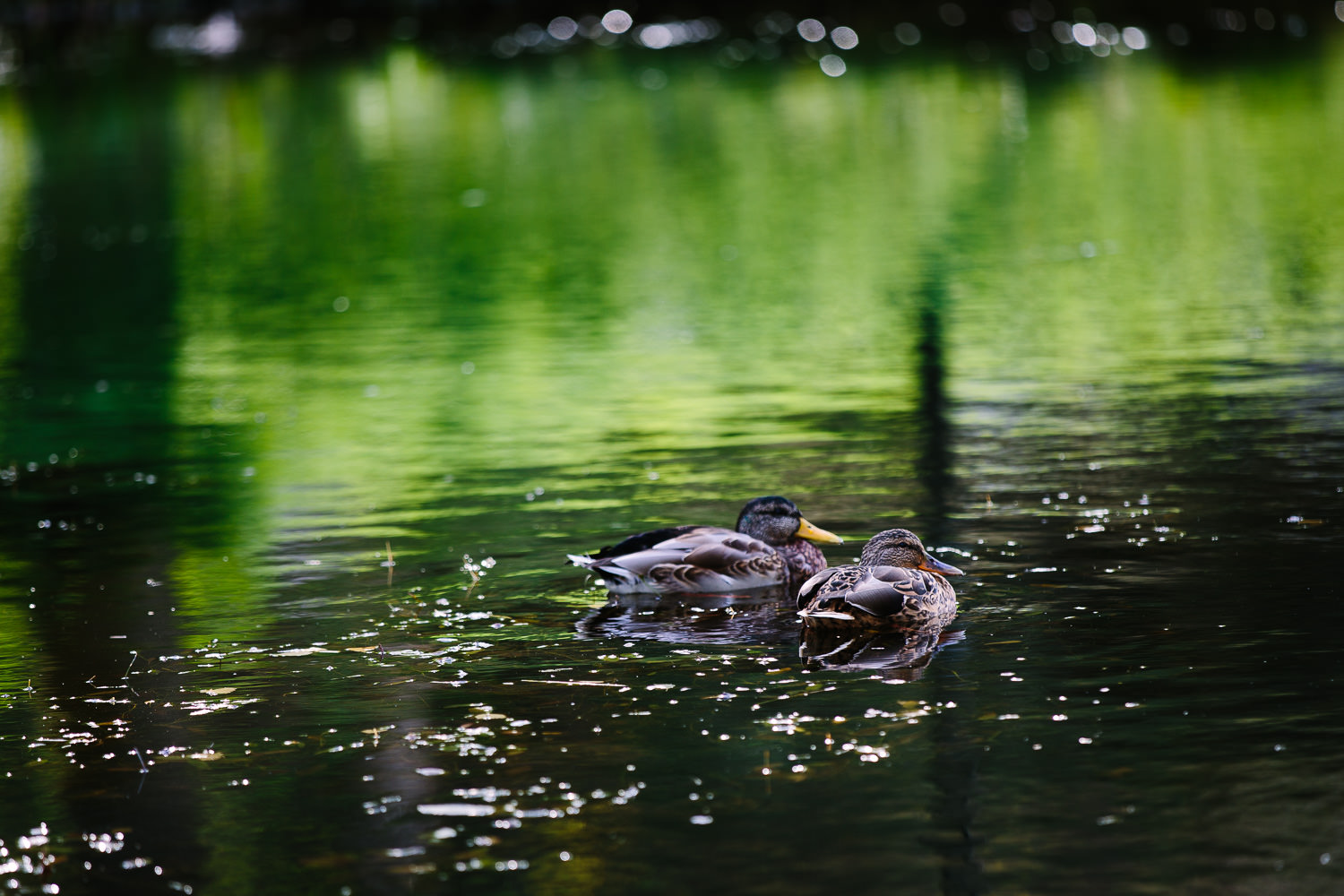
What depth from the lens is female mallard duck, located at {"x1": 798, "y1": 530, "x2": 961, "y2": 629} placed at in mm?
11305

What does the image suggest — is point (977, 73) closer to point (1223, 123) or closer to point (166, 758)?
point (1223, 123)

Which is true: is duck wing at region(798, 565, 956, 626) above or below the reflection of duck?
above

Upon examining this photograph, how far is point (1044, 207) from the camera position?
1467 inches

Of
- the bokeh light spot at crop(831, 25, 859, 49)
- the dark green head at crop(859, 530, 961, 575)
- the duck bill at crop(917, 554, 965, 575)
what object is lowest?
the duck bill at crop(917, 554, 965, 575)

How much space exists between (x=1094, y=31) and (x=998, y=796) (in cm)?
8520

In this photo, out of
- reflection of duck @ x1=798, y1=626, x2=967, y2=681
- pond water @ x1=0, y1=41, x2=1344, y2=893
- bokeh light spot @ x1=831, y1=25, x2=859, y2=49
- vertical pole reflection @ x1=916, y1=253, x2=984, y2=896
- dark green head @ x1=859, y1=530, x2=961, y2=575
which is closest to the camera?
vertical pole reflection @ x1=916, y1=253, x2=984, y2=896

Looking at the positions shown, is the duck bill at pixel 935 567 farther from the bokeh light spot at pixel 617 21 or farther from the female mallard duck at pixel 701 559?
the bokeh light spot at pixel 617 21

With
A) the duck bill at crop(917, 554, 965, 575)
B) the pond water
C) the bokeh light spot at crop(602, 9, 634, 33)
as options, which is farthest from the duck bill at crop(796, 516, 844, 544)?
the bokeh light spot at crop(602, 9, 634, 33)

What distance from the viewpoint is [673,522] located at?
14617 millimetres

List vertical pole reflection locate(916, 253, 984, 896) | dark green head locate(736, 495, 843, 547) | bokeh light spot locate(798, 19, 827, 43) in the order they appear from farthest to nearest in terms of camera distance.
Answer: bokeh light spot locate(798, 19, 827, 43) → dark green head locate(736, 495, 843, 547) → vertical pole reflection locate(916, 253, 984, 896)

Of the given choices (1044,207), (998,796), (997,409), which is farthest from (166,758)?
(1044,207)

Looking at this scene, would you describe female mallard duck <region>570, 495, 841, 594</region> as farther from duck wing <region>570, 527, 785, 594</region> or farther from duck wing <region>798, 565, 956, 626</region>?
duck wing <region>798, 565, 956, 626</region>

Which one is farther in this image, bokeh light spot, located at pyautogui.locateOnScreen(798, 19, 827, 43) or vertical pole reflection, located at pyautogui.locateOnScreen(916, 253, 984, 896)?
bokeh light spot, located at pyautogui.locateOnScreen(798, 19, 827, 43)

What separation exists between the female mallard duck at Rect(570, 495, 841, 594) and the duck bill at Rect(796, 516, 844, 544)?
7 cm
